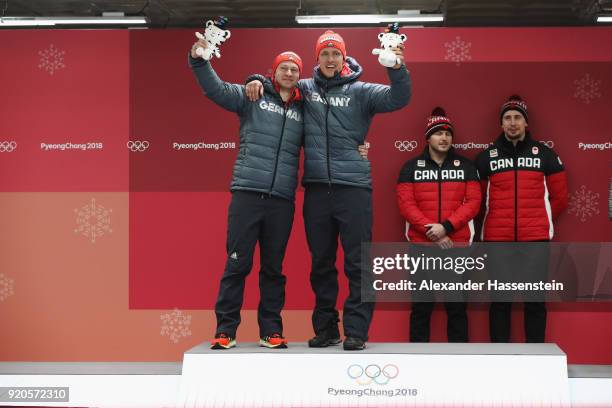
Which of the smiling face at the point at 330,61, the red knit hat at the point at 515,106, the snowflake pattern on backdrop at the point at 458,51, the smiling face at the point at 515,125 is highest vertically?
the snowflake pattern on backdrop at the point at 458,51

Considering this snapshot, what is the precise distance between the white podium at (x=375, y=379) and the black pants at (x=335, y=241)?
25 cm

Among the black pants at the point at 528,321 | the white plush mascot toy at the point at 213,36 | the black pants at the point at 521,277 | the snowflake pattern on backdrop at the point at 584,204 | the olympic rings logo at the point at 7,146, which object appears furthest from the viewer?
the olympic rings logo at the point at 7,146

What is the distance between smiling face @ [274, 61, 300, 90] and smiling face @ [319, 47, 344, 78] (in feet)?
0.45

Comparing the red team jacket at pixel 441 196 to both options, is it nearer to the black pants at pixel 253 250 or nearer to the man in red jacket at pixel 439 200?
the man in red jacket at pixel 439 200

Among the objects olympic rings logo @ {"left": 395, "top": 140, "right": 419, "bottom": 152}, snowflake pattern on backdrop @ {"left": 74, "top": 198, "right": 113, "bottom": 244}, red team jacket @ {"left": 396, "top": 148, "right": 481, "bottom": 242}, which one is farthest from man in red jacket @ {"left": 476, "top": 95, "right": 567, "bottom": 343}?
snowflake pattern on backdrop @ {"left": 74, "top": 198, "right": 113, "bottom": 244}

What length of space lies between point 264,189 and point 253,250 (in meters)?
0.32

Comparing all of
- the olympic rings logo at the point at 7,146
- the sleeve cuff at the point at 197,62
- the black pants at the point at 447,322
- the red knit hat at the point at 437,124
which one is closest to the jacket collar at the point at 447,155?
the red knit hat at the point at 437,124

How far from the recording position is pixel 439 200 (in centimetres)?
428

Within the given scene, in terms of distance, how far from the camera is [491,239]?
14.1ft

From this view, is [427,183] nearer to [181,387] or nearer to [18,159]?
[181,387]

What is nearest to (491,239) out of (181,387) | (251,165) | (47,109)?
(251,165)

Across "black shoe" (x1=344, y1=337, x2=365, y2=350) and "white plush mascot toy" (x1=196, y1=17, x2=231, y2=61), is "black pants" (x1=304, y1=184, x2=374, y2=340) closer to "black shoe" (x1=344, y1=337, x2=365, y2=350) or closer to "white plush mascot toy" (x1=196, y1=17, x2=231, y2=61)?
"black shoe" (x1=344, y1=337, x2=365, y2=350)

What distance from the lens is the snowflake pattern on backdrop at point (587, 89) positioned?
4.66m

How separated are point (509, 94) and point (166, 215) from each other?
2.47m
